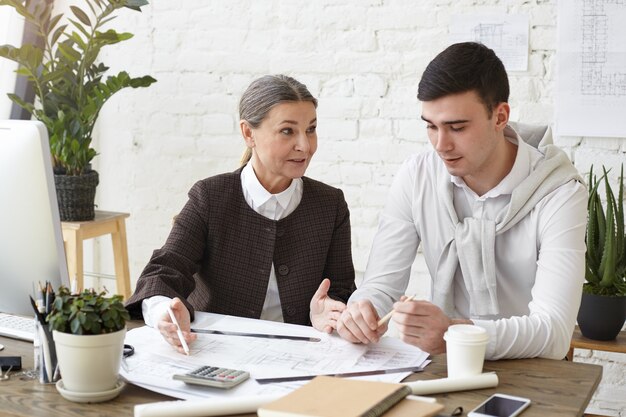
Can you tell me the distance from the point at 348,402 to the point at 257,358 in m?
0.41

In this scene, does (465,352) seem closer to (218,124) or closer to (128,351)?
(128,351)

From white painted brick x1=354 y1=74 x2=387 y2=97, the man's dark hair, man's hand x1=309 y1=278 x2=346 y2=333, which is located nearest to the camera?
man's hand x1=309 y1=278 x2=346 y2=333

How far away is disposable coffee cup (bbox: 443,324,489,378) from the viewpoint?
1.47 meters

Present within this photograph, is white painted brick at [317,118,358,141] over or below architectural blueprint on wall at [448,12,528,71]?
below

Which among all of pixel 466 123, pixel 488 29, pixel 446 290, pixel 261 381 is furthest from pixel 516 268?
pixel 488 29

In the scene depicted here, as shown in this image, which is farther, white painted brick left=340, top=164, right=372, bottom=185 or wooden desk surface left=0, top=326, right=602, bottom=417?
white painted brick left=340, top=164, right=372, bottom=185

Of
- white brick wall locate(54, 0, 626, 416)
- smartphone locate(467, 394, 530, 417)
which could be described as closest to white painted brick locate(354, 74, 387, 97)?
white brick wall locate(54, 0, 626, 416)

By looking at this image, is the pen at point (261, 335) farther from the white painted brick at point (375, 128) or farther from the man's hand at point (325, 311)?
the white painted brick at point (375, 128)

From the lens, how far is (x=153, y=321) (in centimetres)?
177

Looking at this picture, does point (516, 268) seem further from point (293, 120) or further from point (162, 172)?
point (162, 172)

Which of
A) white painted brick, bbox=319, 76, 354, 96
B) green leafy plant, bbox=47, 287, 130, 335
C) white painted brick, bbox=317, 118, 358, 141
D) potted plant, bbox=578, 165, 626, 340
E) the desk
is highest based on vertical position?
white painted brick, bbox=319, 76, 354, 96

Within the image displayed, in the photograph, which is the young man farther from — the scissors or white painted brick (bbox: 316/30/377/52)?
white painted brick (bbox: 316/30/377/52)

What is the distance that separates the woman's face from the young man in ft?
0.84

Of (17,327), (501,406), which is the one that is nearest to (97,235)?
(17,327)
